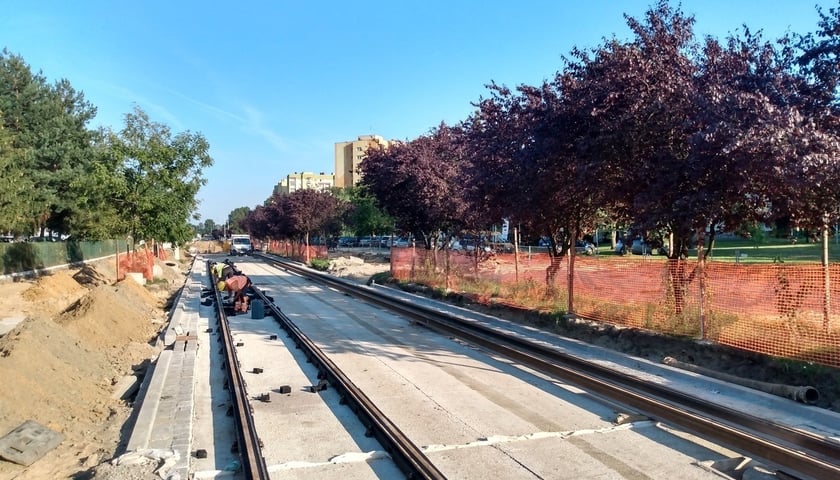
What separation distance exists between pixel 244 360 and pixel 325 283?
62.6 feet

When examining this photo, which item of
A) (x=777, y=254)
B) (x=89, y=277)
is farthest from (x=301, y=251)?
(x=777, y=254)

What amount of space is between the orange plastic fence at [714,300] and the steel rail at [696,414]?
6.85 ft

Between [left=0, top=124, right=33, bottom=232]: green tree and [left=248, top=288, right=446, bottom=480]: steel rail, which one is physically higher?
[left=0, top=124, right=33, bottom=232]: green tree

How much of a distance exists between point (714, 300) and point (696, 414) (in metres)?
3.89

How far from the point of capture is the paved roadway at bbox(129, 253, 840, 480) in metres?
5.75

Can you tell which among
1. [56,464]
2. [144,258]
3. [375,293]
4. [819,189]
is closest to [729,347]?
[819,189]

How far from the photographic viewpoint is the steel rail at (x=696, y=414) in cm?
569

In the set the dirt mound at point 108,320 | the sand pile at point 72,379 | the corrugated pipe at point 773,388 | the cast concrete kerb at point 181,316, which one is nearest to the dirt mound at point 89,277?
the cast concrete kerb at point 181,316

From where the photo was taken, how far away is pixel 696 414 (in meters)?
7.18

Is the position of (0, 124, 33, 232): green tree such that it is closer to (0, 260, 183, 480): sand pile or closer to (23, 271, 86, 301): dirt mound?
(23, 271, 86, 301): dirt mound

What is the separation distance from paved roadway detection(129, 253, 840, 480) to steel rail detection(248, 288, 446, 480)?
121 millimetres

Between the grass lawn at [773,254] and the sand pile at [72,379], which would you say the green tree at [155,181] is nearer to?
the sand pile at [72,379]

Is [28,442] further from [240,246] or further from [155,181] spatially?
[240,246]

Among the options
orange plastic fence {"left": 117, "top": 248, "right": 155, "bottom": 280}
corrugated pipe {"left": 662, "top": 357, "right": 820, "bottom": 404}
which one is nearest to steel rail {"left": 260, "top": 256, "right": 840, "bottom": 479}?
corrugated pipe {"left": 662, "top": 357, "right": 820, "bottom": 404}
